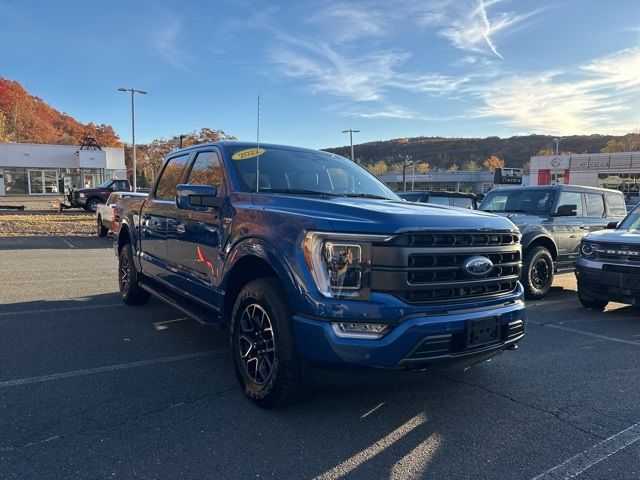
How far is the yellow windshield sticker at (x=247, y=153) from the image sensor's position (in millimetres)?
4440

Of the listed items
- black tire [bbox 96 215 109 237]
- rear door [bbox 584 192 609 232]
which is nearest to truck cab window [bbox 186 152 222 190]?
rear door [bbox 584 192 609 232]

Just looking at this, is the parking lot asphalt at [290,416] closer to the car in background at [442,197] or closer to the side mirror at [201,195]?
the side mirror at [201,195]

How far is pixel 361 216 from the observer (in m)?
3.18

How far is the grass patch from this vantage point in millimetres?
16500

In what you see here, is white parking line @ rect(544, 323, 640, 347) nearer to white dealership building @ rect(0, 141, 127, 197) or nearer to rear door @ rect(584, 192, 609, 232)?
rear door @ rect(584, 192, 609, 232)

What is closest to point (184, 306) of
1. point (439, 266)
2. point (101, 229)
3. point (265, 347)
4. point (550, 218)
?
point (265, 347)

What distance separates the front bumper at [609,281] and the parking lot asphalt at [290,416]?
0.99 meters

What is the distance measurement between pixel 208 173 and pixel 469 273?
104 inches

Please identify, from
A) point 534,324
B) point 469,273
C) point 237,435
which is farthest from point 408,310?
point 534,324

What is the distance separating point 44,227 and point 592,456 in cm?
1875

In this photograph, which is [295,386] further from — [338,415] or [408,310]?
[408,310]

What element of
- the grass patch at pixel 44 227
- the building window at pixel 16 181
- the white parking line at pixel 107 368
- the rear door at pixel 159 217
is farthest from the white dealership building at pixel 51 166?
the white parking line at pixel 107 368

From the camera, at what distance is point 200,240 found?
4.49 metres

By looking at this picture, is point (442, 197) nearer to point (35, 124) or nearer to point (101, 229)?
point (101, 229)
